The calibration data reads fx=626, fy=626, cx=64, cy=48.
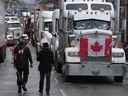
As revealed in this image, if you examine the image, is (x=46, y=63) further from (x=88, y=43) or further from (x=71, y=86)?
(x=88, y=43)

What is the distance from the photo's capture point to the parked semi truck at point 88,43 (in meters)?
24.3

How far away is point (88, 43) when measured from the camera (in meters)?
24.6

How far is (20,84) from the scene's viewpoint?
2061 centimetres

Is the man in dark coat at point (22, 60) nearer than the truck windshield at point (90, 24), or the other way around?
the man in dark coat at point (22, 60)

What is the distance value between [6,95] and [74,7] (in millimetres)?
8691

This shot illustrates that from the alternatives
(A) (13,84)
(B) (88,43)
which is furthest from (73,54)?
(A) (13,84)

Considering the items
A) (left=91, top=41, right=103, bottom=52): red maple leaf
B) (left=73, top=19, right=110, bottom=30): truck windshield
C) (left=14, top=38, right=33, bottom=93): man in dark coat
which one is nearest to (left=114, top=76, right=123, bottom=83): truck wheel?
(left=91, top=41, right=103, bottom=52): red maple leaf

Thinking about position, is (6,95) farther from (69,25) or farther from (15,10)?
(15,10)

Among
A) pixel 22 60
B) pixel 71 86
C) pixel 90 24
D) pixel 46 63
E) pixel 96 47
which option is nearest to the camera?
pixel 46 63

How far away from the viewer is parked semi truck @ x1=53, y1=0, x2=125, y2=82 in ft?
79.7

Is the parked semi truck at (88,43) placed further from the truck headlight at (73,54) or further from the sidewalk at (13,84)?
the sidewalk at (13,84)

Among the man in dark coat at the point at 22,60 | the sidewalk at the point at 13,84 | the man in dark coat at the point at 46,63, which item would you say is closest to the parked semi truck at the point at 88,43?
the sidewalk at the point at 13,84

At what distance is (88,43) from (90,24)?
181cm

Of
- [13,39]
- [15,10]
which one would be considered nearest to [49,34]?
[13,39]
